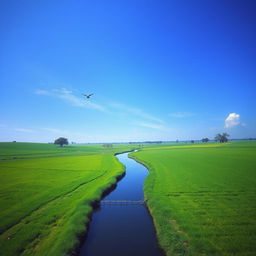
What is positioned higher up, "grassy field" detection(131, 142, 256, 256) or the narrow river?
"grassy field" detection(131, 142, 256, 256)

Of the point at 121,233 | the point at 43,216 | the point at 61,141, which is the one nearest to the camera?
the point at 121,233

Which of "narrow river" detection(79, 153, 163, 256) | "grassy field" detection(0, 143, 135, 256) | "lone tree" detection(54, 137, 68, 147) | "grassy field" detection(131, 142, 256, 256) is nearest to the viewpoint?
"grassy field" detection(131, 142, 256, 256)

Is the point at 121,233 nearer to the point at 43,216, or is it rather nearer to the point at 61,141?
the point at 43,216

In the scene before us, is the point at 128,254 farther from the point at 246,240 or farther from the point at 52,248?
the point at 246,240

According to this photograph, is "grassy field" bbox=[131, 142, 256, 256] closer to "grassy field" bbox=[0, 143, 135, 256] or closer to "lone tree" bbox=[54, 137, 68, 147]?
"grassy field" bbox=[0, 143, 135, 256]

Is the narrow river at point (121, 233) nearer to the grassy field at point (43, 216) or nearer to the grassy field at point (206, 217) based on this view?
the grassy field at point (206, 217)

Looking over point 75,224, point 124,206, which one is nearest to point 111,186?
point 124,206

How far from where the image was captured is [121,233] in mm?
10945

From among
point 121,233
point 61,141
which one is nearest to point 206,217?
point 121,233

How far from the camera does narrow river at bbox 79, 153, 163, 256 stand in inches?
362

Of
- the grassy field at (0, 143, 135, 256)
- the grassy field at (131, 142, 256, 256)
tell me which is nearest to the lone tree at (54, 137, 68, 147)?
the grassy field at (0, 143, 135, 256)

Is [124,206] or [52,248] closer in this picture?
[52,248]

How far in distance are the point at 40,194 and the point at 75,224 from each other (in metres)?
8.17

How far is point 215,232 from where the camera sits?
30.1 feet
